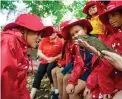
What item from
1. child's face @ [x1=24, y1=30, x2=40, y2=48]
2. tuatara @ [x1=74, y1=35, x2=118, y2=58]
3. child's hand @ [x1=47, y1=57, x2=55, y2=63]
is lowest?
child's hand @ [x1=47, y1=57, x2=55, y2=63]

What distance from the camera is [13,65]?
255cm

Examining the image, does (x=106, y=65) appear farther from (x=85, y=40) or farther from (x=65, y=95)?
(x=65, y=95)

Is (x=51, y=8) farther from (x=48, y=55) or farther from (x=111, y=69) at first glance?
(x=111, y=69)

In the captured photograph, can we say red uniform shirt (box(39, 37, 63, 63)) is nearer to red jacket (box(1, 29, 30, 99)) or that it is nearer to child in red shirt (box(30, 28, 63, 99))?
child in red shirt (box(30, 28, 63, 99))

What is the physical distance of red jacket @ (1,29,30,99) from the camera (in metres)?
2.52

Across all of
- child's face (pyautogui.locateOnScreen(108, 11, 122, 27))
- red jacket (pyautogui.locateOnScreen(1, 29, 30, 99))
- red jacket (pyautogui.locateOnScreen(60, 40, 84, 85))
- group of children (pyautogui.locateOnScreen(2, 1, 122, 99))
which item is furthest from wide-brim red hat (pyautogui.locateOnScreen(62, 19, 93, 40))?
red jacket (pyautogui.locateOnScreen(1, 29, 30, 99))

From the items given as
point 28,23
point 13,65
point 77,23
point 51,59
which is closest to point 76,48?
point 77,23

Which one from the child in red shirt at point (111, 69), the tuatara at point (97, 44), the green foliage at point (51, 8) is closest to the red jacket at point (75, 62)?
the child in red shirt at point (111, 69)

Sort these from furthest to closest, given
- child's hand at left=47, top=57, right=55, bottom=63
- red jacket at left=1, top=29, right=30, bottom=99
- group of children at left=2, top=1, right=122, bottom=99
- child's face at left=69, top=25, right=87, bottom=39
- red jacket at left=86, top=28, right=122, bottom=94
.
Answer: child's hand at left=47, top=57, right=55, bottom=63 < child's face at left=69, top=25, right=87, bottom=39 < red jacket at left=86, top=28, right=122, bottom=94 < group of children at left=2, top=1, right=122, bottom=99 < red jacket at left=1, top=29, right=30, bottom=99

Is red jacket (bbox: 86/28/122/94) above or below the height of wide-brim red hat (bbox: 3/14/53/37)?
below

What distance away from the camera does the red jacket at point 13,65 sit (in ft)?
8.27

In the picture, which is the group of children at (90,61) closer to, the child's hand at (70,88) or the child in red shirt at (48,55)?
the child's hand at (70,88)

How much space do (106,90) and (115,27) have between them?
701 millimetres

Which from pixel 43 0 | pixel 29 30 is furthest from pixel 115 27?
pixel 43 0
